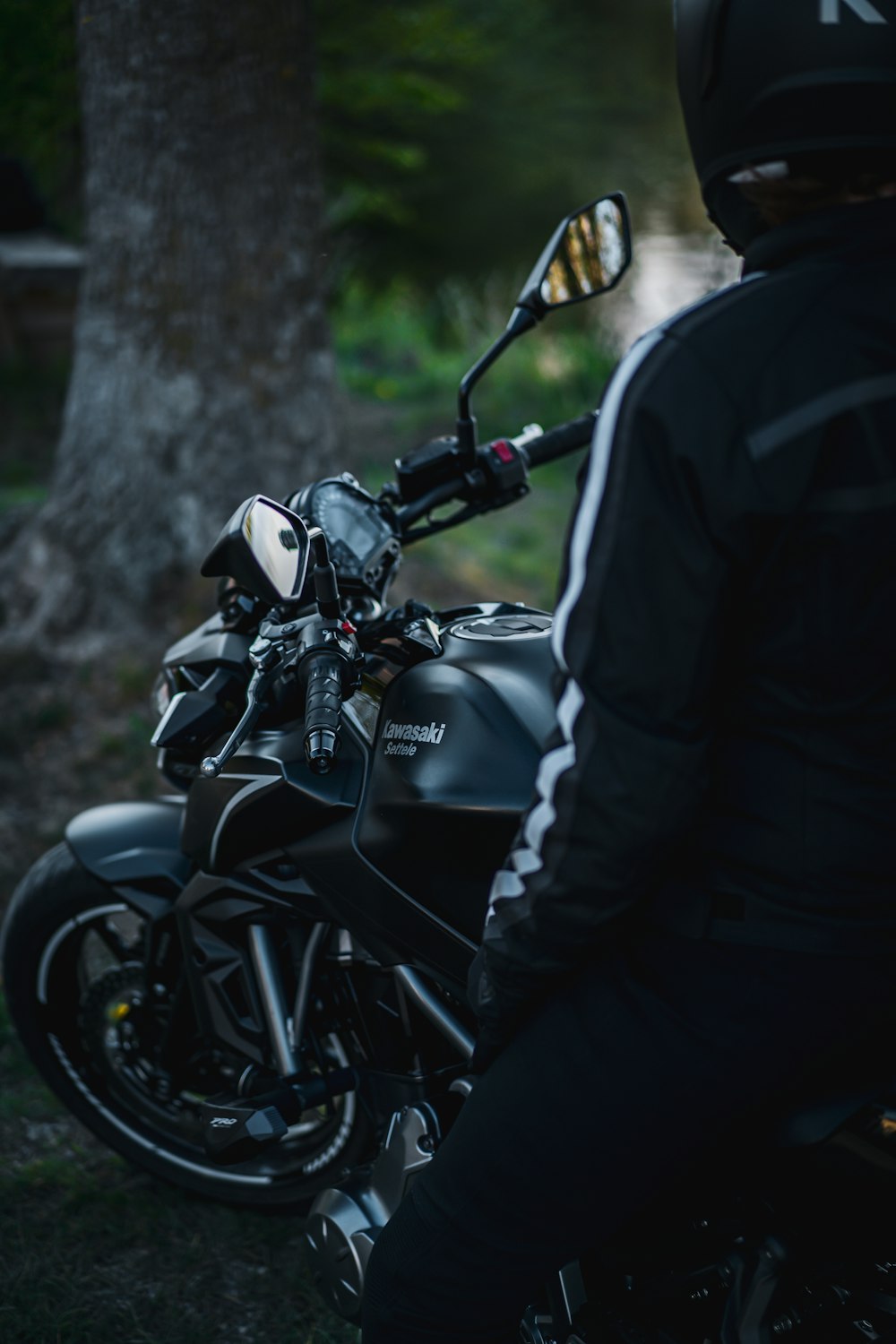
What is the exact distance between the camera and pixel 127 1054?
254cm

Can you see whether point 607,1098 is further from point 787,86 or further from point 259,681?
point 787,86

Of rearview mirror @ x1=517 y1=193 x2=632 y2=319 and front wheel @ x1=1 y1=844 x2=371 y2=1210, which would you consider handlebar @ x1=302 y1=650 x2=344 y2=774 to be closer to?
rearview mirror @ x1=517 y1=193 x2=632 y2=319

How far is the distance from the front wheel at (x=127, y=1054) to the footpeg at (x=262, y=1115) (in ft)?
0.70

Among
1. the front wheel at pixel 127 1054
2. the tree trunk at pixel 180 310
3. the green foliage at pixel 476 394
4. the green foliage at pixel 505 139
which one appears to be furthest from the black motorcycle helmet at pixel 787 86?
the green foliage at pixel 505 139

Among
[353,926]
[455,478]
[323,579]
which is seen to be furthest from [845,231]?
[353,926]

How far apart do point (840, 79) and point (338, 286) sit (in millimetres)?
10276

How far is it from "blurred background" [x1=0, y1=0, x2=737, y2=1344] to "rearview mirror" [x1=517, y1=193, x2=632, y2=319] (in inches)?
80.1

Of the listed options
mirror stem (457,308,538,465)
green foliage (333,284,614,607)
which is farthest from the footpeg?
green foliage (333,284,614,607)

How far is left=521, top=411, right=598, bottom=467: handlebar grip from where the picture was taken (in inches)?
88.4

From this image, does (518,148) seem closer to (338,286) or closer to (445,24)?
(338,286)

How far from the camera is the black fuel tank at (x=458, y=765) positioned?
164 cm

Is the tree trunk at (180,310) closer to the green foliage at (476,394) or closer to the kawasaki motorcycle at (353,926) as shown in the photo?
the green foliage at (476,394)

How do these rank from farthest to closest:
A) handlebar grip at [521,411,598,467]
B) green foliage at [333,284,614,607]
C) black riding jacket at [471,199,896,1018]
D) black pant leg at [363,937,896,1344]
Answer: green foliage at [333,284,614,607], handlebar grip at [521,411,598,467], black pant leg at [363,937,896,1344], black riding jacket at [471,199,896,1018]

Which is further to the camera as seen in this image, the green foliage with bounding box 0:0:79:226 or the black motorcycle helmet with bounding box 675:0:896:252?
the green foliage with bounding box 0:0:79:226
